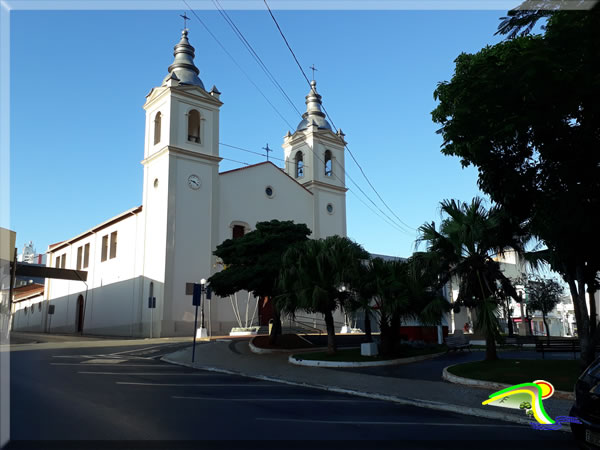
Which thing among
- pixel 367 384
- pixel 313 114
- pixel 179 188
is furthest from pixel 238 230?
pixel 367 384

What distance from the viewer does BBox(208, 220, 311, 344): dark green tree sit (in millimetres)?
20203

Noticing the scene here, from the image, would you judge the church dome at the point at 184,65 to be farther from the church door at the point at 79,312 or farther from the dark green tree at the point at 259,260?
the church door at the point at 79,312

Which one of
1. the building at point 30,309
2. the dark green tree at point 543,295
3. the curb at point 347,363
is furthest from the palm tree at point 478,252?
the building at point 30,309

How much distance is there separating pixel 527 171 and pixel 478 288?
4707 mm

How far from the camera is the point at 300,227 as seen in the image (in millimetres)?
22750

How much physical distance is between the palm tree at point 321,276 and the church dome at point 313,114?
27659 millimetres

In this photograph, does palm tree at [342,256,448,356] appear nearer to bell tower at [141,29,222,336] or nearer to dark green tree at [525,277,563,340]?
bell tower at [141,29,222,336]

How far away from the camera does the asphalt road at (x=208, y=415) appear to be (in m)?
6.57

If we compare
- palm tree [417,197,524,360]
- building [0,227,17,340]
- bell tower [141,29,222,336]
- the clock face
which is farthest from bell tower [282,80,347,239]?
palm tree [417,197,524,360]

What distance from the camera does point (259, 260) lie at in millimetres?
20656

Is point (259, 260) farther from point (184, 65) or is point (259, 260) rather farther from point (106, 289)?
point (106, 289)

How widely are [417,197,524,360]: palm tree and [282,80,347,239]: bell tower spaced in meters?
27.2

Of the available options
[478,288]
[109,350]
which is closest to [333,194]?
[109,350]

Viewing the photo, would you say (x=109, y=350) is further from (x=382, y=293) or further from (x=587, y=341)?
(x=587, y=341)
